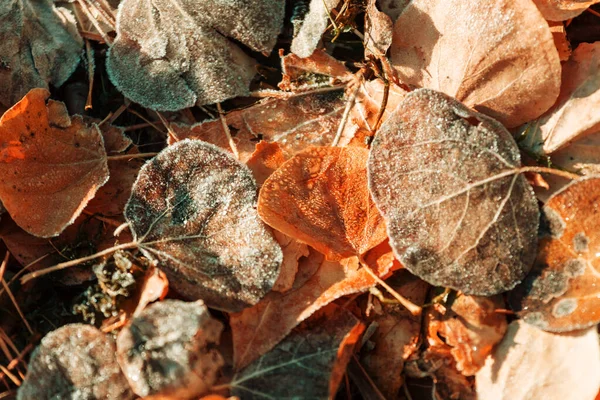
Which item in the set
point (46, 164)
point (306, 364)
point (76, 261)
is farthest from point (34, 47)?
point (306, 364)

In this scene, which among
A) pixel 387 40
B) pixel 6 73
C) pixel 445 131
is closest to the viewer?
pixel 445 131

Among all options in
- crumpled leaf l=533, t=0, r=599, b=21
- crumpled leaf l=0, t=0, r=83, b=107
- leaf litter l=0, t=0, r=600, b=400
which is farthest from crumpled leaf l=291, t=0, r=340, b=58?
crumpled leaf l=0, t=0, r=83, b=107

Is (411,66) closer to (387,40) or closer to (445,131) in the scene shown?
(387,40)

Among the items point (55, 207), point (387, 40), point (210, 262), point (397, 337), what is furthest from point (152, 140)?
point (397, 337)

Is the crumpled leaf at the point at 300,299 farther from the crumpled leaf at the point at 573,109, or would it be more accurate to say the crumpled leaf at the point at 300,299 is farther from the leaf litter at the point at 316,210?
the crumpled leaf at the point at 573,109

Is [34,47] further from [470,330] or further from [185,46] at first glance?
[470,330]

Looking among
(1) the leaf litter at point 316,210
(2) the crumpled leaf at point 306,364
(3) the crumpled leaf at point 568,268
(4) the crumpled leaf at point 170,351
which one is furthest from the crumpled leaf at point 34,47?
(3) the crumpled leaf at point 568,268

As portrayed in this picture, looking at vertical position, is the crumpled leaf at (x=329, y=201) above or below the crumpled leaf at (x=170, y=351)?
above

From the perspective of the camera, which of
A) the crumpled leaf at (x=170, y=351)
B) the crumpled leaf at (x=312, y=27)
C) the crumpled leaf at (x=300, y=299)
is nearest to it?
the crumpled leaf at (x=170, y=351)
